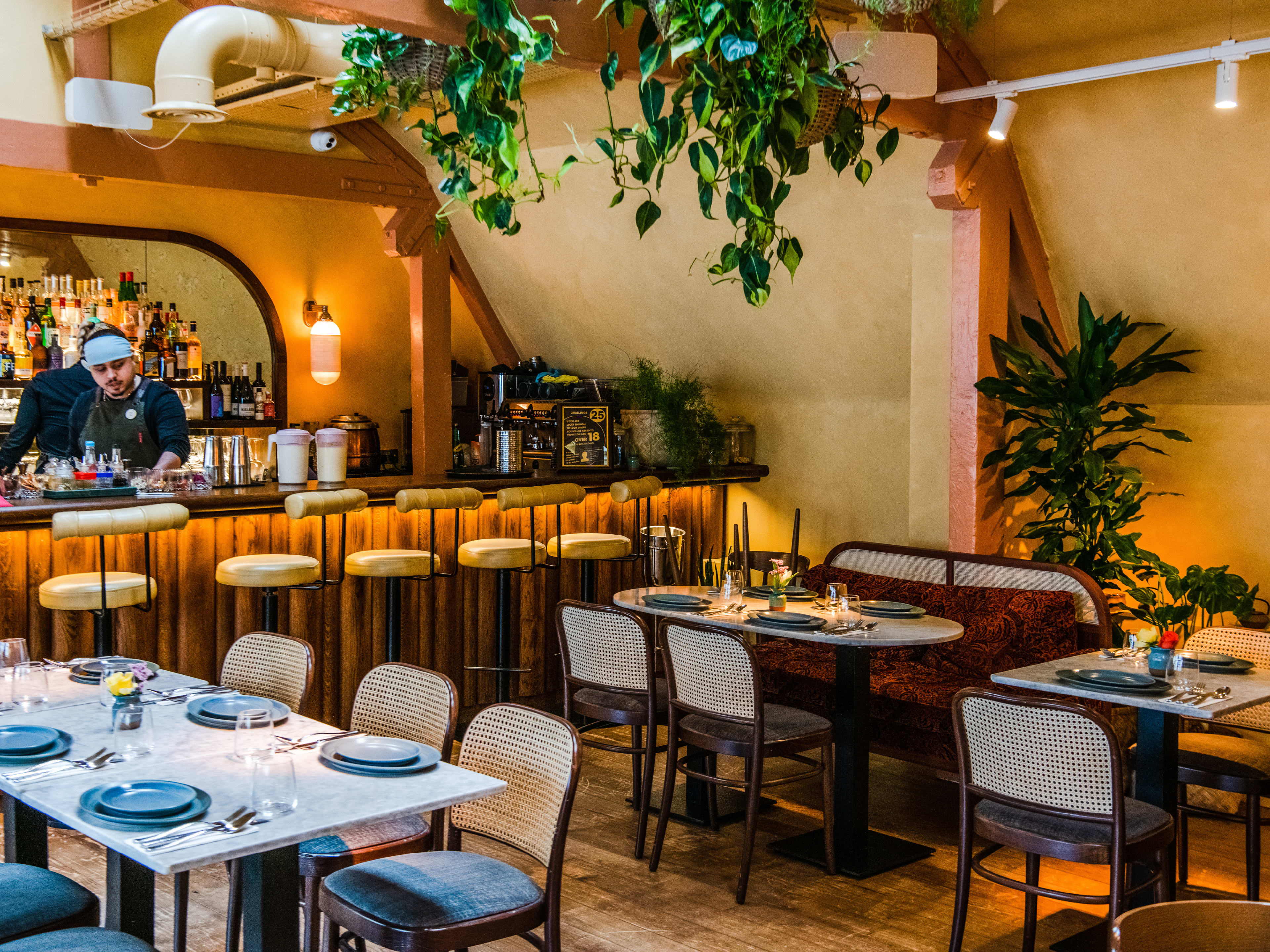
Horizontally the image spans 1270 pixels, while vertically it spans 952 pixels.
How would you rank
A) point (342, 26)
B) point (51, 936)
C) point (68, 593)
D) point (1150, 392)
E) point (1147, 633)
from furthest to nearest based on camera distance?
point (1150, 392)
point (342, 26)
point (68, 593)
point (1147, 633)
point (51, 936)

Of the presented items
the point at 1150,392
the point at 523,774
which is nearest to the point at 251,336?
the point at 1150,392

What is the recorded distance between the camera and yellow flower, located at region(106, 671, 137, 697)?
2.90 m

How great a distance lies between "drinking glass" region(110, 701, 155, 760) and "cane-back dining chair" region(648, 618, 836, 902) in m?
1.96

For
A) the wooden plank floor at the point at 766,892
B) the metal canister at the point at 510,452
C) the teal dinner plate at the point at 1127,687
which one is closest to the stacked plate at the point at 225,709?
the wooden plank floor at the point at 766,892

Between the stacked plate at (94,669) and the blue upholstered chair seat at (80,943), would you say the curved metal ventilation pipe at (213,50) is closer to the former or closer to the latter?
the stacked plate at (94,669)

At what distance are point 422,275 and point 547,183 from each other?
1.08 meters

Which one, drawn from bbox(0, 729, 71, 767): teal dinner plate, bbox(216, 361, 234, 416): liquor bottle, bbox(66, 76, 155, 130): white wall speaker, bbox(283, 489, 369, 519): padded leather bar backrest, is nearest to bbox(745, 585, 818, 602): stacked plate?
bbox(283, 489, 369, 519): padded leather bar backrest

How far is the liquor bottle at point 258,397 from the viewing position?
8406mm

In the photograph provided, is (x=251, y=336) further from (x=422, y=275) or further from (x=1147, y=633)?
(x=1147, y=633)

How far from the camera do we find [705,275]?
7066 mm

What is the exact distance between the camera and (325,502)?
17.5 ft

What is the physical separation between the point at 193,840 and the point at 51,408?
14.1ft

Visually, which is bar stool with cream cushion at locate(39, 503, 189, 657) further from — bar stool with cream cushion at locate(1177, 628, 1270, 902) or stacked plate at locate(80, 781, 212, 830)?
bar stool with cream cushion at locate(1177, 628, 1270, 902)

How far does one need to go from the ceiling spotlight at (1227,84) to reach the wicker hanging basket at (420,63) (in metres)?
2.59
